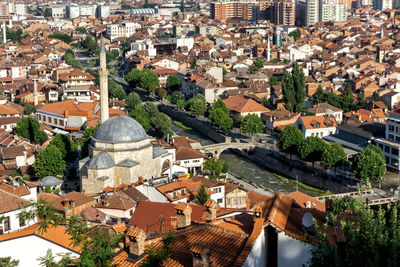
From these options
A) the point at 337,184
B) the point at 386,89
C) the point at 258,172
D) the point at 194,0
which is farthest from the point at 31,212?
the point at 194,0

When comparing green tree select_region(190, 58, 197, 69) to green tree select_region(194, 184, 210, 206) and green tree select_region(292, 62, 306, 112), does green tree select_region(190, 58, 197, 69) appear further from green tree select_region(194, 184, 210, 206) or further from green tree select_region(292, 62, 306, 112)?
green tree select_region(194, 184, 210, 206)

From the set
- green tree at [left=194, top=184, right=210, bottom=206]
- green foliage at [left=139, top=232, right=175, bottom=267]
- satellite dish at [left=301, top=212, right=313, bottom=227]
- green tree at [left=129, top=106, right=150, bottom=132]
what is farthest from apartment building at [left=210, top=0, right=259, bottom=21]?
green foliage at [left=139, top=232, right=175, bottom=267]

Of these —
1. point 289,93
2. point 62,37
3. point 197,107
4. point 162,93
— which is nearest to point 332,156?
point 289,93

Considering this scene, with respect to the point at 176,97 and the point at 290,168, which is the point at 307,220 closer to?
the point at 290,168

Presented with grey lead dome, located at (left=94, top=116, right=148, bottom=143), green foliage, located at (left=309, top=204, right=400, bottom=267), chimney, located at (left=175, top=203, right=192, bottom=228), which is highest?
green foliage, located at (left=309, top=204, right=400, bottom=267)

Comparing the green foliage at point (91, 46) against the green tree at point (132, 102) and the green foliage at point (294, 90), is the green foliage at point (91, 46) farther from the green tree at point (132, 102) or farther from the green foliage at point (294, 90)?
the green foliage at point (294, 90)

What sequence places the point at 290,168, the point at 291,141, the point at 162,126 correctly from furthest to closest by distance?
the point at 162,126
the point at 291,141
the point at 290,168
